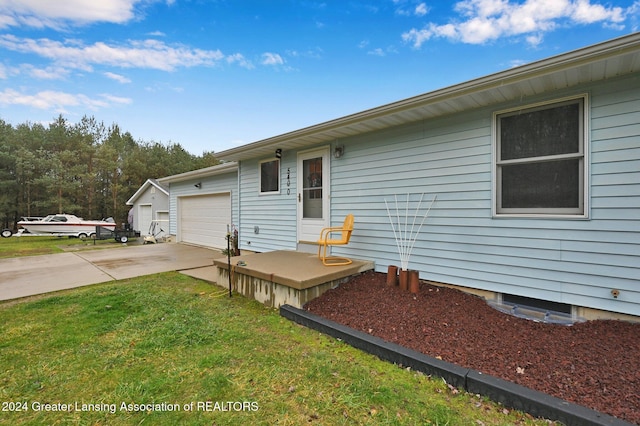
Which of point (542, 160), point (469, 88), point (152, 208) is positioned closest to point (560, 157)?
point (542, 160)

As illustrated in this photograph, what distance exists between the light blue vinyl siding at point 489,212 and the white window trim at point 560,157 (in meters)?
0.03

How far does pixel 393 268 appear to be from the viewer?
3.79 meters

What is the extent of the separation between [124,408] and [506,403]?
251cm

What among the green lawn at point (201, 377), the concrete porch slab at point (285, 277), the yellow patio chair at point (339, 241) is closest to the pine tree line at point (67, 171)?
the concrete porch slab at point (285, 277)

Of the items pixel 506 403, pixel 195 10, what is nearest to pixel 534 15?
pixel 506 403

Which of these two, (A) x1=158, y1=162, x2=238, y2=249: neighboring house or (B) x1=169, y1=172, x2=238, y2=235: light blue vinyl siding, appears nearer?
(B) x1=169, y1=172, x2=238, y2=235: light blue vinyl siding

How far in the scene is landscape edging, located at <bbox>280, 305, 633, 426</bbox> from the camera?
158cm

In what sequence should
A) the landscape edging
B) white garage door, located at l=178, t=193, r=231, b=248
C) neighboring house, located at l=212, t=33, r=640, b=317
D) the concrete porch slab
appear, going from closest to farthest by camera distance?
the landscape edging < neighboring house, located at l=212, t=33, r=640, b=317 < the concrete porch slab < white garage door, located at l=178, t=193, r=231, b=248

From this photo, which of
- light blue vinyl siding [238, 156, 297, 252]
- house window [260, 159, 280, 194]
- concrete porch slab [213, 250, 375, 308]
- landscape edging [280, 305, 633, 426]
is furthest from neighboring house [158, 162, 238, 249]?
landscape edging [280, 305, 633, 426]

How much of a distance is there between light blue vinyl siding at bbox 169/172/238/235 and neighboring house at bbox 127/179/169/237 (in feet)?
2.48

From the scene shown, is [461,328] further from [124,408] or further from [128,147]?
[128,147]

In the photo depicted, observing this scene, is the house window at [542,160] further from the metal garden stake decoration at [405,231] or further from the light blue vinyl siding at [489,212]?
the metal garden stake decoration at [405,231]

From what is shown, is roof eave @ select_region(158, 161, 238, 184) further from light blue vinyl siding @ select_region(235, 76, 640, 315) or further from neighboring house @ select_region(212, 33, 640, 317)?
light blue vinyl siding @ select_region(235, 76, 640, 315)

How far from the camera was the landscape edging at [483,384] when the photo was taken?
1.58 metres
